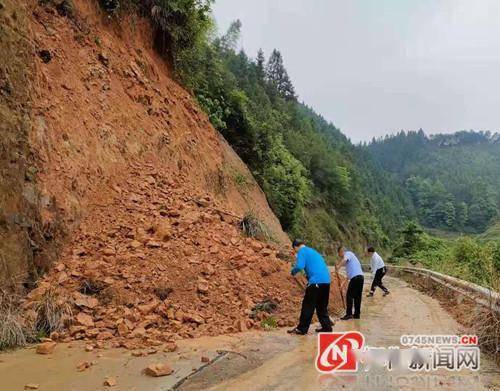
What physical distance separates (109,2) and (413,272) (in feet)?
50.4

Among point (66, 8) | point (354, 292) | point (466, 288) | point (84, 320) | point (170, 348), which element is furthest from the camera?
point (66, 8)

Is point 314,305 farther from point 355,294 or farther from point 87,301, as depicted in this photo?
point 87,301

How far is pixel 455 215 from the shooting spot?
115562 mm

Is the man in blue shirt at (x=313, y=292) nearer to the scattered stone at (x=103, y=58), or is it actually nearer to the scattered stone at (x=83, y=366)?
the scattered stone at (x=83, y=366)

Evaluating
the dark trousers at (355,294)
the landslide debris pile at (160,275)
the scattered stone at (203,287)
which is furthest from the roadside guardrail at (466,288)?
the scattered stone at (203,287)

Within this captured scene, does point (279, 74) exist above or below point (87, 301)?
above

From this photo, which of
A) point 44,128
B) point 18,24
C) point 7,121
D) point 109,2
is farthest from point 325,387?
point 109,2

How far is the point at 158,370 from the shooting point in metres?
5.39

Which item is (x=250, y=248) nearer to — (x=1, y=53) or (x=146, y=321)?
(x=146, y=321)

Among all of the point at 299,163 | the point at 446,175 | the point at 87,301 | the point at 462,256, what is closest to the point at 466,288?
the point at 87,301

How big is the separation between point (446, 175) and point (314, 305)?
147 meters

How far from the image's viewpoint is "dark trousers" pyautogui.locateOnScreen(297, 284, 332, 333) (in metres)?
7.82

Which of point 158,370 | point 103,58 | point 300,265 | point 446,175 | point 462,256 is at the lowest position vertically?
point 158,370

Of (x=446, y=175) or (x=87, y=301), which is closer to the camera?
(x=87, y=301)
